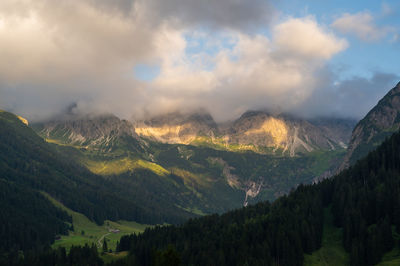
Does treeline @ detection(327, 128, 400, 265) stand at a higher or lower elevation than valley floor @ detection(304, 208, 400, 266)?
higher

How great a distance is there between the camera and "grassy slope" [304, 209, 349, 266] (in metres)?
164

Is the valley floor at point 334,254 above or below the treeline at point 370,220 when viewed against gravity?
below

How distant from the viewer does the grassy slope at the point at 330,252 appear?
164 meters

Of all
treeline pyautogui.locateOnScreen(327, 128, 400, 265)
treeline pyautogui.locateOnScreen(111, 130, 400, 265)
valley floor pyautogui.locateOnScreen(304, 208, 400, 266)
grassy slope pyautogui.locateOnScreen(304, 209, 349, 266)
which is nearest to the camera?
valley floor pyautogui.locateOnScreen(304, 208, 400, 266)

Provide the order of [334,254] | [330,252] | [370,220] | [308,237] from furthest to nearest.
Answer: [370,220] → [308,237] → [330,252] → [334,254]

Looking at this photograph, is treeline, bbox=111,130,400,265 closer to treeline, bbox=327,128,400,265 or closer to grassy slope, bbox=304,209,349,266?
treeline, bbox=327,128,400,265

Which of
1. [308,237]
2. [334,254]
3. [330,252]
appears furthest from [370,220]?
[308,237]

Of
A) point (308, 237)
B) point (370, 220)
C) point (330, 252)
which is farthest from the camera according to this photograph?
point (370, 220)

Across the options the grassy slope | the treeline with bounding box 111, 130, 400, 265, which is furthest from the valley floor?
the treeline with bounding box 111, 130, 400, 265

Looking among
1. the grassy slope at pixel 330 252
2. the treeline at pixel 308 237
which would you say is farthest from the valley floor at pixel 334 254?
the treeline at pixel 308 237

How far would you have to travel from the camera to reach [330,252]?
17088 cm

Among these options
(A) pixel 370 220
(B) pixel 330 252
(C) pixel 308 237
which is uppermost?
(A) pixel 370 220

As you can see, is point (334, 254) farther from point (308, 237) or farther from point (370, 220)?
point (370, 220)

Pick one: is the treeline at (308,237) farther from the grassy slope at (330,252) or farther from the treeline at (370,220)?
the grassy slope at (330,252)
